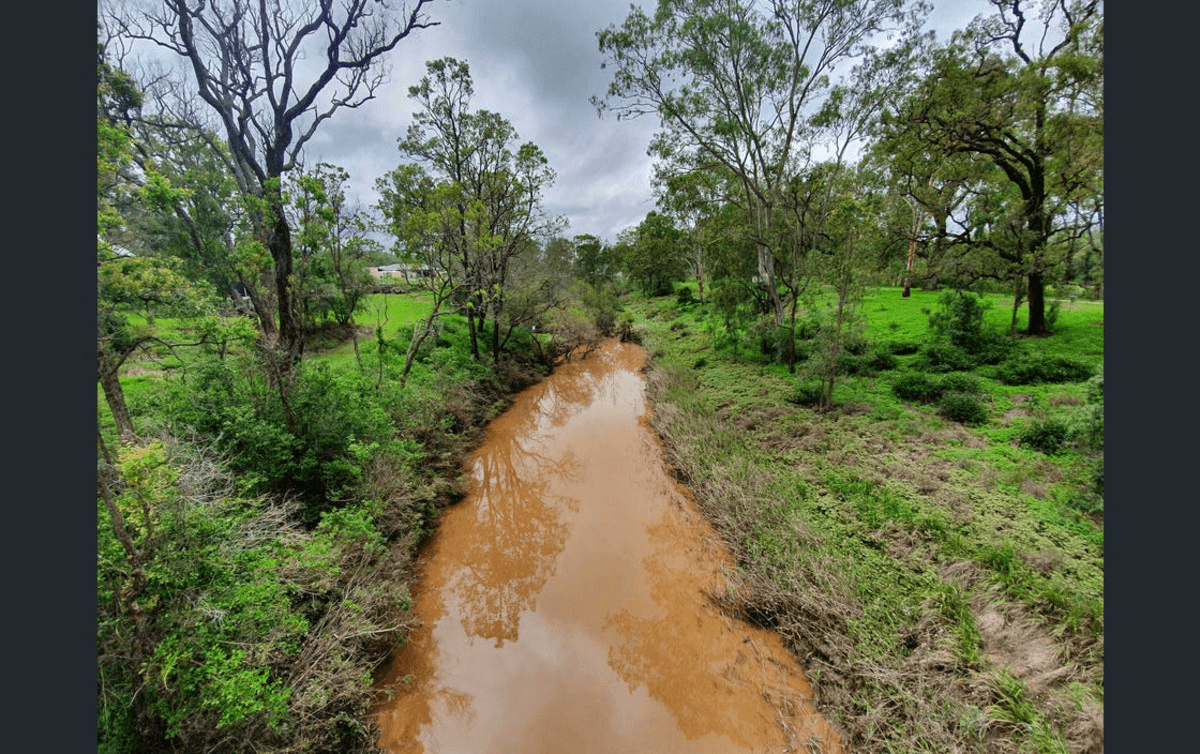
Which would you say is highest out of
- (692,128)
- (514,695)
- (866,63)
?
(866,63)

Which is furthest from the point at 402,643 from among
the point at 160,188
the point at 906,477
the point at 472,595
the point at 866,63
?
the point at 866,63

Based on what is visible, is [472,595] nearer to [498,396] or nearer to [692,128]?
[498,396]

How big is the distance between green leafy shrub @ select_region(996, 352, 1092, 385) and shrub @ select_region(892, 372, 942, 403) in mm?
1678

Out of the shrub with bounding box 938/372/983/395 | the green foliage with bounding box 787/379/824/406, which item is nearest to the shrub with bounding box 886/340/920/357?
the shrub with bounding box 938/372/983/395

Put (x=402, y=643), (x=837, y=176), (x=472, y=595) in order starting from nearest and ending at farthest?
(x=402, y=643) → (x=472, y=595) → (x=837, y=176)

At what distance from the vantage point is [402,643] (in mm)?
5484

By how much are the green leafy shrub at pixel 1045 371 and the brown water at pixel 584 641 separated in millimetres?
9531

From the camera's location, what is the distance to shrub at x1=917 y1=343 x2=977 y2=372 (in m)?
11.4

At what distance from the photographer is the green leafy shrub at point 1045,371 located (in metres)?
9.62

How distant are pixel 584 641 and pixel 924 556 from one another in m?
5.00

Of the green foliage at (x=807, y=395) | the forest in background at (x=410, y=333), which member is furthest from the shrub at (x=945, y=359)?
the green foliage at (x=807, y=395)

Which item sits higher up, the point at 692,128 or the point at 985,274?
the point at 692,128

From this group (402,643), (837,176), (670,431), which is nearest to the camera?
(402,643)

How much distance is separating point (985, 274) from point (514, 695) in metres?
17.6
